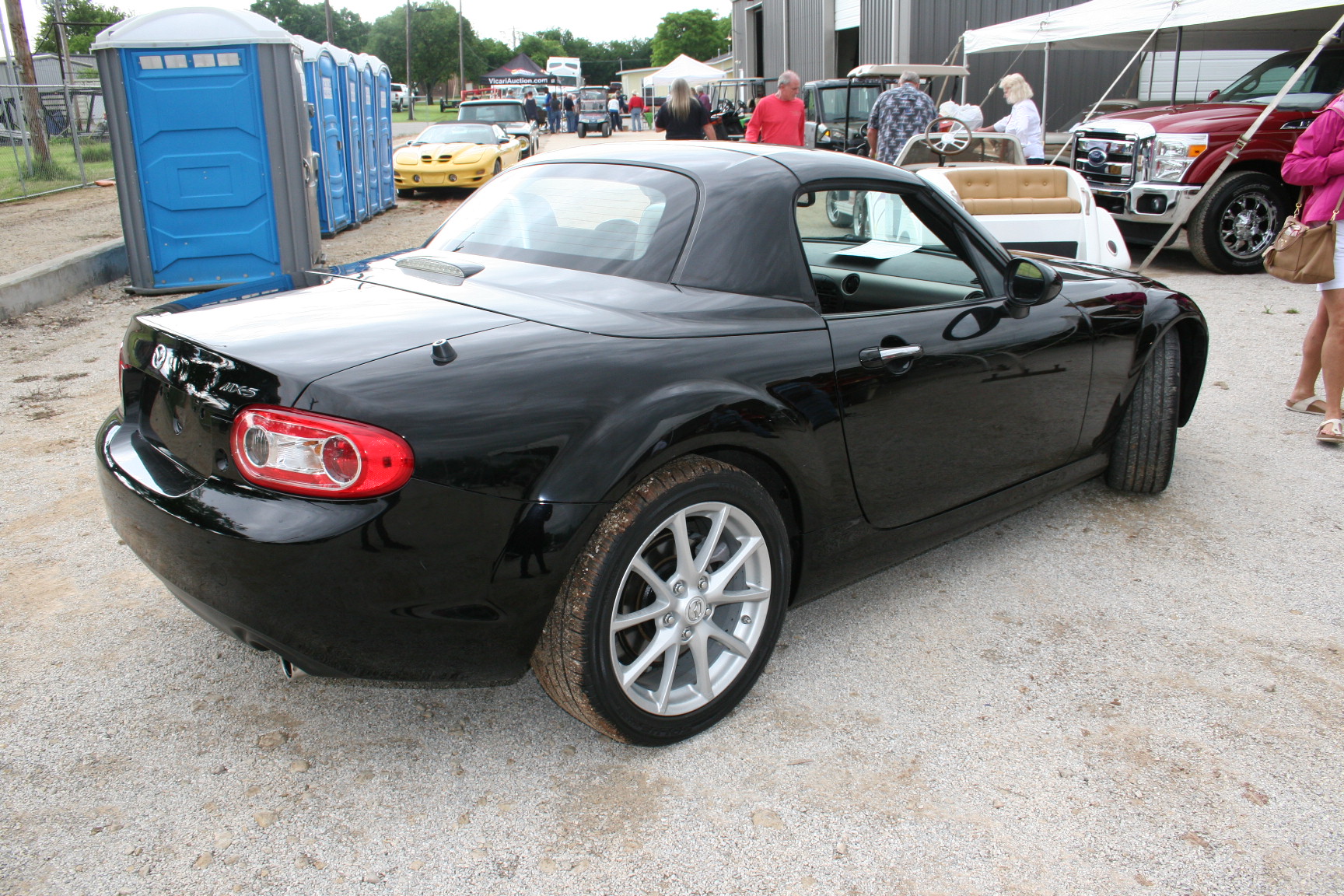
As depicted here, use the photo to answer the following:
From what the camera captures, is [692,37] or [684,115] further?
[692,37]

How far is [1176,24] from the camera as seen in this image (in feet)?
34.1

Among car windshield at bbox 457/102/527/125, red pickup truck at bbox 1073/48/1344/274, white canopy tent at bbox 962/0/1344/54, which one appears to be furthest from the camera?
car windshield at bbox 457/102/527/125

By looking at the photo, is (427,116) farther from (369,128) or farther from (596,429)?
(596,429)

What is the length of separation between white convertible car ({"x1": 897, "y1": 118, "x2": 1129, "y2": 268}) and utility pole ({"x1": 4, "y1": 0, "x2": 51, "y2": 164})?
14.5m

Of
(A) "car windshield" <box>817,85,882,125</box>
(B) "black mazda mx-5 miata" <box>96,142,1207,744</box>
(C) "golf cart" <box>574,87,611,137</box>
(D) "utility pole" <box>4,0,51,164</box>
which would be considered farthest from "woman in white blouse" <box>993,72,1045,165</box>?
(C) "golf cart" <box>574,87,611,137</box>

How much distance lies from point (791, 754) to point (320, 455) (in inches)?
52.3

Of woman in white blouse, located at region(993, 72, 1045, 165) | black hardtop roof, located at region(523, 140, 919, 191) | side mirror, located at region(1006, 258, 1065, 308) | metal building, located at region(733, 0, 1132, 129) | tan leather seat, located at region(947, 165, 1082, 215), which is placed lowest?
side mirror, located at region(1006, 258, 1065, 308)

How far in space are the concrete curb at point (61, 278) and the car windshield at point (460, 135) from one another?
297 inches

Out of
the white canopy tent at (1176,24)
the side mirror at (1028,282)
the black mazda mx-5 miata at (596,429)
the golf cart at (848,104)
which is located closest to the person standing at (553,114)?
the golf cart at (848,104)

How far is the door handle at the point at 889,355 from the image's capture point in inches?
107

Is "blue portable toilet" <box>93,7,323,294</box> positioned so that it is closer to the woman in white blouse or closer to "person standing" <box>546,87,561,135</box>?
the woman in white blouse

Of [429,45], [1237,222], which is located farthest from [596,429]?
[429,45]

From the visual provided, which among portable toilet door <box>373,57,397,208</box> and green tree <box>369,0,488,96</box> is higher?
green tree <box>369,0,488,96</box>

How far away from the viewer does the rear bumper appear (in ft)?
6.49
